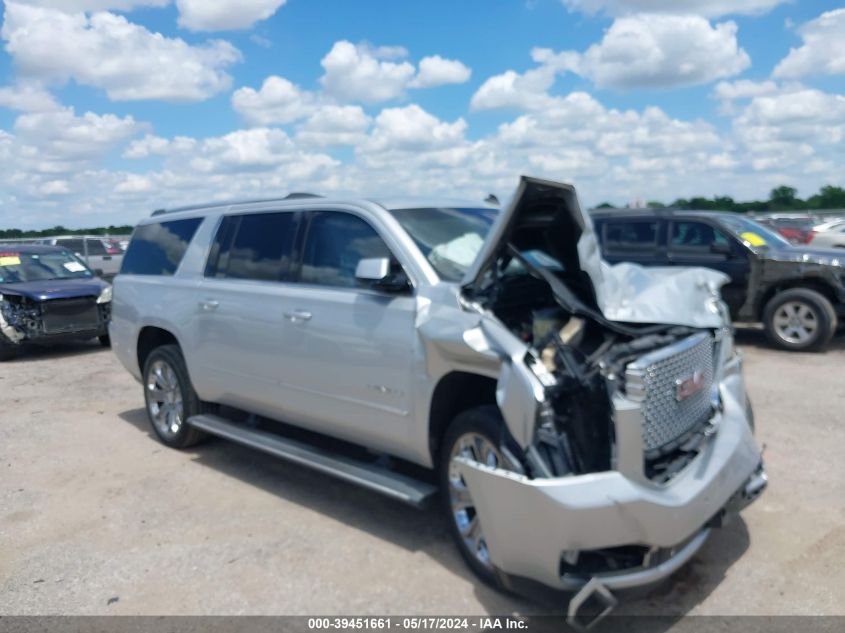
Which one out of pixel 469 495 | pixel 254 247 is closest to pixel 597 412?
pixel 469 495

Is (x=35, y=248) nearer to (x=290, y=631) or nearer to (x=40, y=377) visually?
(x=40, y=377)

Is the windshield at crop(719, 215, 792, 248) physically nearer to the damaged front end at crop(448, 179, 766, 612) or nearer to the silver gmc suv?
the silver gmc suv

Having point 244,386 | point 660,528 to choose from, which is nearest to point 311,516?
point 244,386

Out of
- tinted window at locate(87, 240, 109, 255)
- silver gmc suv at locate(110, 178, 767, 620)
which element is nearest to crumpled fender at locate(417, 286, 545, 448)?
silver gmc suv at locate(110, 178, 767, 620)

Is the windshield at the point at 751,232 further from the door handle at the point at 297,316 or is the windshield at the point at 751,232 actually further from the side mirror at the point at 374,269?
the side mirror at the point at 374,269

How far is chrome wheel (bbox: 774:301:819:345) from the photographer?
30.5 ft

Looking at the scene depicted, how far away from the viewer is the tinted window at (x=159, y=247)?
6.29m

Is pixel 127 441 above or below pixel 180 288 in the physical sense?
below

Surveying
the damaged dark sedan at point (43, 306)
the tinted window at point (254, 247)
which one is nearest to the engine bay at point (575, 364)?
the tinted window at point (254, 247)

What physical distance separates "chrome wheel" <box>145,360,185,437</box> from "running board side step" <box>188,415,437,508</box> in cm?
45

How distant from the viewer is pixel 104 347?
1248cm

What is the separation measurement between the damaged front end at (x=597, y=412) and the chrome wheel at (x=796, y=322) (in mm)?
5963

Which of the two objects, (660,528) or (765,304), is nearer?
(660,528)

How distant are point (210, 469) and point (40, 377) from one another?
17.9ft
